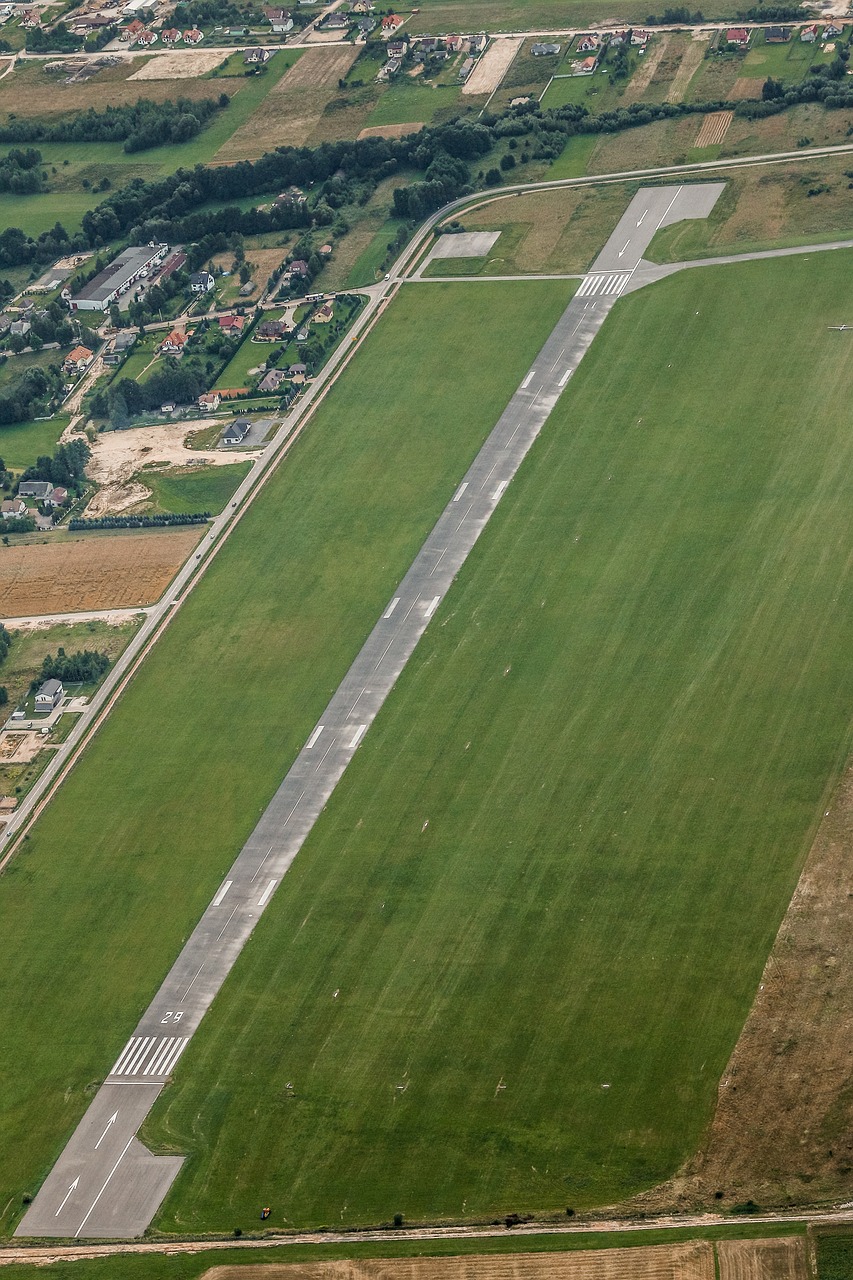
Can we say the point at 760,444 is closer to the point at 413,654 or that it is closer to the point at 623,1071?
the point at 413,654

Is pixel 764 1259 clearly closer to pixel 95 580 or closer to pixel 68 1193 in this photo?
pixel 68 1193

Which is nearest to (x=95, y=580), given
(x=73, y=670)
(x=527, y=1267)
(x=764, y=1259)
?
(x=73, y=670)

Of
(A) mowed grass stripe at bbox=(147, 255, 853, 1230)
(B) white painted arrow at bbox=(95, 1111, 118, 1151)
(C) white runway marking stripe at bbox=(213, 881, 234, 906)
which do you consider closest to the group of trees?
(A) mowed grass stripe at bbox=(147, 255, 853, 1230)

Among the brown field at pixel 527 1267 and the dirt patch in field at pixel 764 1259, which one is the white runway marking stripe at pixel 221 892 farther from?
the dirt patch in field at pixel 764 1259

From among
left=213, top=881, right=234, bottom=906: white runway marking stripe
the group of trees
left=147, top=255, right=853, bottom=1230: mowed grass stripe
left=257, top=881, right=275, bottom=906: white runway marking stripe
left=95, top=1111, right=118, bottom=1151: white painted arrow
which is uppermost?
the group of trees

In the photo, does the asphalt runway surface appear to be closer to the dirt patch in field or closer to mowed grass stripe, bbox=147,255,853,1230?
mowed grass stripe, bbox=147,255,853,1230

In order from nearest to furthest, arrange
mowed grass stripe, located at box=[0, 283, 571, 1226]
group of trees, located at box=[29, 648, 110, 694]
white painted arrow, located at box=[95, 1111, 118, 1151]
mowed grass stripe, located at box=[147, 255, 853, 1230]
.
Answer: mowed grass stripe, located at box=[147, 255, 853, 1230] → white painted arrow, located at box=[95, 1111, 118, 1151] → mowed grass stripe, located at box=[0, 283, 571, 1226] → group of trees, located at box=[29, 648, 110, 694]
